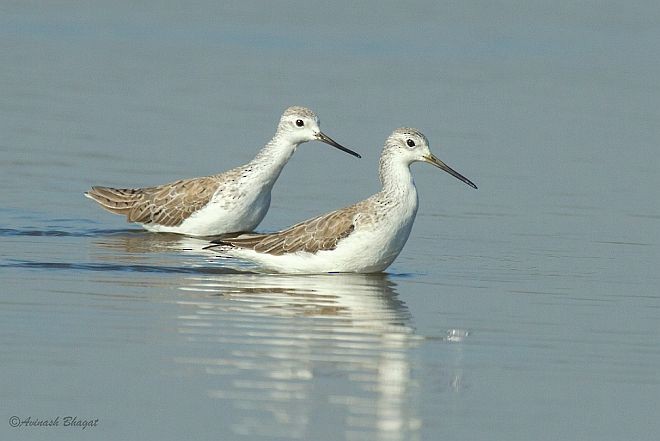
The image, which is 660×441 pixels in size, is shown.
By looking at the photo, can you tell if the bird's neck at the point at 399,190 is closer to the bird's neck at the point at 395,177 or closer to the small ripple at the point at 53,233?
the bird's neck at the point at 395,177

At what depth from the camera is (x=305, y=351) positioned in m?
12.1

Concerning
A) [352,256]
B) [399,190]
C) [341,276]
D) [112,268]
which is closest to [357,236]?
[352,256]

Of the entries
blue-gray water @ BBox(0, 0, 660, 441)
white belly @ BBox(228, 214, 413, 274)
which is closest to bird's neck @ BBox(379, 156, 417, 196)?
white belly @ BBox(228, 214, 413, 274)

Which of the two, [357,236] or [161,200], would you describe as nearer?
[357,236]

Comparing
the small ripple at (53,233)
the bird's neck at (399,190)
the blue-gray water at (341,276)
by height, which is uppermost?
the bird's neck at (399,190)

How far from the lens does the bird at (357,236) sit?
15.4 meters

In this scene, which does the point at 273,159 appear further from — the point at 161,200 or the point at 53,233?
the point at 53,233

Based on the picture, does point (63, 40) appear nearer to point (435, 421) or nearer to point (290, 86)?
point (290, 86)

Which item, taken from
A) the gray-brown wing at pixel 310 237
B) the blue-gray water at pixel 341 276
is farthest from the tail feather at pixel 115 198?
the gray-brown wing at pixel 310 237

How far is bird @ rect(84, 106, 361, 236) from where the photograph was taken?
18672 millimetres

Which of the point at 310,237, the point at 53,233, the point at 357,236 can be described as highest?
the point at 357,236

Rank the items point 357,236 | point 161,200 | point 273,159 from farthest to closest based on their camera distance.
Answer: point 161,200 < point 273,159 < point 357,236

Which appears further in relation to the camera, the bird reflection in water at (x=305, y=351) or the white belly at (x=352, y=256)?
the white belly at (x=352, y=256)

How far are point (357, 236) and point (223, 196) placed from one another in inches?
145
